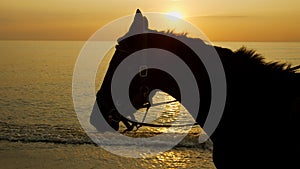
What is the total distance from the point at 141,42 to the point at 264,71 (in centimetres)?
158

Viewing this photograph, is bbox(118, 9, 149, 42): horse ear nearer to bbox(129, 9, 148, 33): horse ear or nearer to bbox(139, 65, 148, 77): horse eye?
bbox(129, 9, 148, 33): horse ear

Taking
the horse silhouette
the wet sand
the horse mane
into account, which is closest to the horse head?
the horse silhouette

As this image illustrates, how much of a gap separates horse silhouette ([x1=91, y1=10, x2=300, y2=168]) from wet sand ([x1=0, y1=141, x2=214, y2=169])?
7.21 m

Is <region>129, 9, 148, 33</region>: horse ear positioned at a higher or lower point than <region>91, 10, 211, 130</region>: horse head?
higher

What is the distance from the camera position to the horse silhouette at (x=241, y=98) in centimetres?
382

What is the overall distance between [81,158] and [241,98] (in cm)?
923

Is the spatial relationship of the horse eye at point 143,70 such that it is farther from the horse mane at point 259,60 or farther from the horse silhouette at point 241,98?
the horse mane at point 259,60

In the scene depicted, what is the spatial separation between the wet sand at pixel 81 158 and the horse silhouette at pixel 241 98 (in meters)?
7.21

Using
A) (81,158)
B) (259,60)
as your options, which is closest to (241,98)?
(259,60)

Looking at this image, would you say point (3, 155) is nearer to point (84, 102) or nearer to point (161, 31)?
point (161, 31)

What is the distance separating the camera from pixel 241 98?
4.18 meters

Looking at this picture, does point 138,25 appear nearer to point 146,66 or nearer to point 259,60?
point 146,66

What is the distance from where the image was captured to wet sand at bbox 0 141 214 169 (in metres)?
11.5

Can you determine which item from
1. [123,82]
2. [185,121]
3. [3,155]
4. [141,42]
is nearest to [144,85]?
[123,82]
